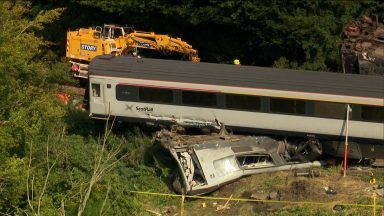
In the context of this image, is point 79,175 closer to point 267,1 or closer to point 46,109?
point 46,109

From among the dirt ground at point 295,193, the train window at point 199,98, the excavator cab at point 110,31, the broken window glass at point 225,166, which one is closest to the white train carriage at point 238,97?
the train window at point 199,98

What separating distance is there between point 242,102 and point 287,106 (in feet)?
4.82

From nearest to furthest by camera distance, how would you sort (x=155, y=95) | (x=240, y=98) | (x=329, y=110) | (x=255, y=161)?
(x=329, y=110) → (x=255, y=161) → (x=240, y=98) → (x=155, y=95)

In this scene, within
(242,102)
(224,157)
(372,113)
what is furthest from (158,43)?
(372,113)

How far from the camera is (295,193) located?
22797mm

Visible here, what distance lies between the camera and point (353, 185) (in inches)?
914

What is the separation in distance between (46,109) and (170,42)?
8.49 m

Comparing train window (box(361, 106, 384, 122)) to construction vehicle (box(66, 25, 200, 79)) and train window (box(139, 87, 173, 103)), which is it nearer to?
train window (box(139, 87, 173, 103))

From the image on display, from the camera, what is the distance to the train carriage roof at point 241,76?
2472cm

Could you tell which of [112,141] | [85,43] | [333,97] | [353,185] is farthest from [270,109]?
[85,43]

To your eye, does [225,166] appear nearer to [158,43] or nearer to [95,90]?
[95,90]

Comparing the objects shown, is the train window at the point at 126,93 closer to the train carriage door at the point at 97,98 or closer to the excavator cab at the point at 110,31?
the train carriage door at the point at 97,98

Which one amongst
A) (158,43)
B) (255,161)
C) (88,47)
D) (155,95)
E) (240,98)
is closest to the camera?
(255,161)

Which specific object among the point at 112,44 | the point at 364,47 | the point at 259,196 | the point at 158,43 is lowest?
the point at 259,196
